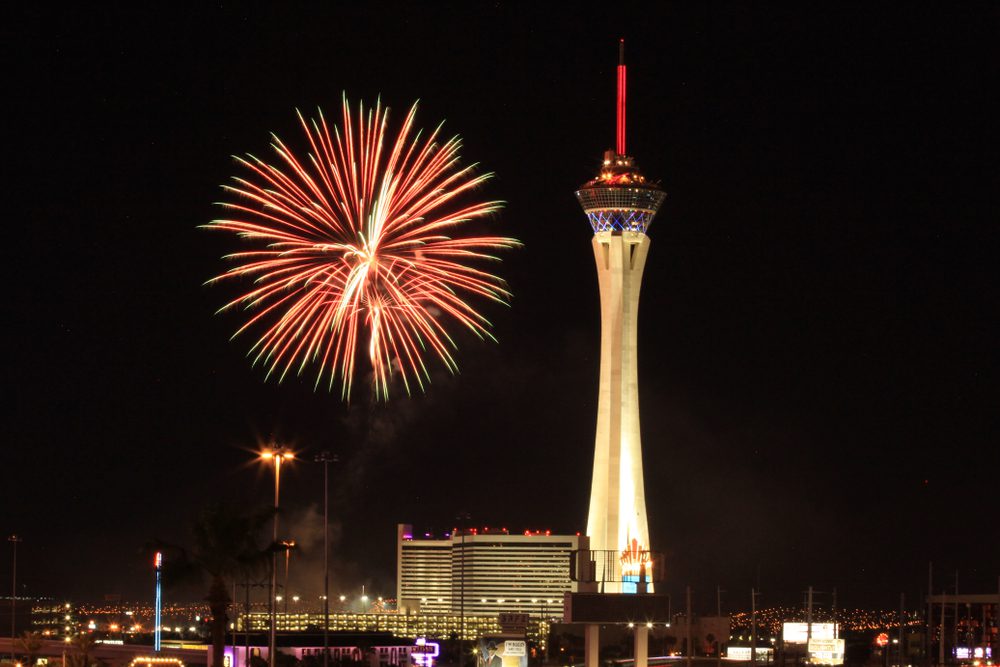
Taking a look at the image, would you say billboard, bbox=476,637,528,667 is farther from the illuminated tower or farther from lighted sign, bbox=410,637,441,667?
the illuminated tower

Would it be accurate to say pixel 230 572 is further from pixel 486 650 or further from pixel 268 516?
pixel 486 650

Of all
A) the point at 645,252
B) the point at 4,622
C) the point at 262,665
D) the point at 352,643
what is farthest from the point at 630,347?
the point at 4,622

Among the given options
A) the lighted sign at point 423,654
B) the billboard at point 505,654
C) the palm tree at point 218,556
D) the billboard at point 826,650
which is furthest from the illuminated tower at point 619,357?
the palm tree at point 218,556

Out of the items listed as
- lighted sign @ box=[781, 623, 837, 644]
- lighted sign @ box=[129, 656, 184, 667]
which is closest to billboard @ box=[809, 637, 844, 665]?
lighted sign @ box=[781, 623, 837, 644]

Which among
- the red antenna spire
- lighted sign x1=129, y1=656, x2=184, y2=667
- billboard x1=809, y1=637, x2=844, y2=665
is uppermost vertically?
the red antenna spire

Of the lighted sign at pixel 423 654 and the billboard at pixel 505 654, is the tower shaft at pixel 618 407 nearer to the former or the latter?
the lighted sign at pixel 423 654

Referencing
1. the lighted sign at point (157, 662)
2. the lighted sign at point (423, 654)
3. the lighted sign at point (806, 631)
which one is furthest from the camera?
the lighted sign at point (806, 631)

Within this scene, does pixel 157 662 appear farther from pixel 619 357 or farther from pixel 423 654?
pixel 619 357
